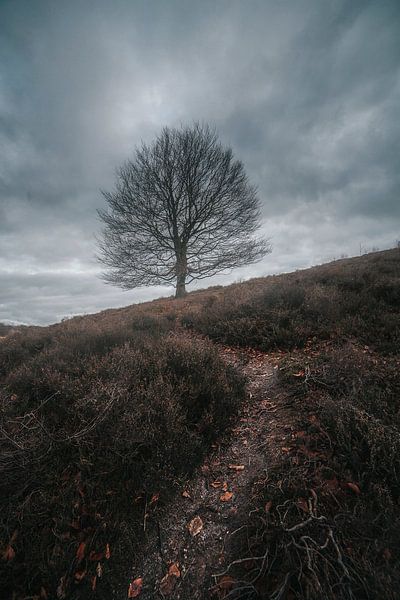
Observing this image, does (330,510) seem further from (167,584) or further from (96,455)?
(96,455)

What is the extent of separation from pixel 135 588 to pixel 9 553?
98 centimetres

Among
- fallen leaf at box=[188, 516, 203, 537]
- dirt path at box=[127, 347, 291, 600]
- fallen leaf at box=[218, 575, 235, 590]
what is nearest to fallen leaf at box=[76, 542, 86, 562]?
dirt path at box=[127, 347, 291, 600]

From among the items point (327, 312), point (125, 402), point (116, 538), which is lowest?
point (116, 538)

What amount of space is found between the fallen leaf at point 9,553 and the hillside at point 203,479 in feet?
0.05

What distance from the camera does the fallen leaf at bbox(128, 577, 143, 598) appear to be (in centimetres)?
176

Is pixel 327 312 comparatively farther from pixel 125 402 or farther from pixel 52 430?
pixel 52 430

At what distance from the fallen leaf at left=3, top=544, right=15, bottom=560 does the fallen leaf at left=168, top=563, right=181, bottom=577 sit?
3.87 feet

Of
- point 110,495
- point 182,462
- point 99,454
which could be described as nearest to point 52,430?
point 99,454

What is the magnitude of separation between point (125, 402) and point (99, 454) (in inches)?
21.4

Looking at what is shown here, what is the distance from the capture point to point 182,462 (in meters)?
2.52

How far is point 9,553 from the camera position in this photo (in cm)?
179

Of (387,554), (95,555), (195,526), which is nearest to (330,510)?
(387,554)

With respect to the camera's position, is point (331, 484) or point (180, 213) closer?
point (331, 484)

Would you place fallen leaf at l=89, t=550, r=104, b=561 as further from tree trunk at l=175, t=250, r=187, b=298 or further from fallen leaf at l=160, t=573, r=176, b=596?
tree trunk at l=175, t=250, r=187, b=298
